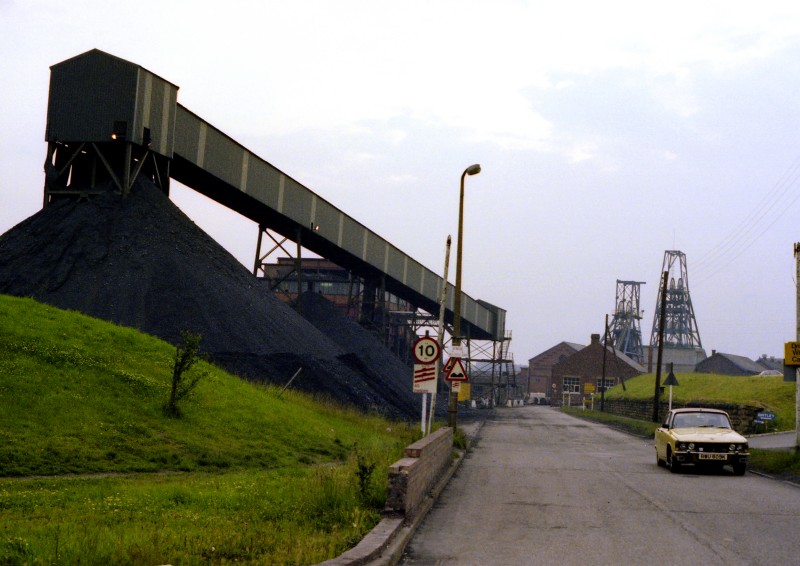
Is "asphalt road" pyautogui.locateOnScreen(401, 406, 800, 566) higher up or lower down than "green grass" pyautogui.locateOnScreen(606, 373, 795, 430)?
lower down

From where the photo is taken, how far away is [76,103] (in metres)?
39.4

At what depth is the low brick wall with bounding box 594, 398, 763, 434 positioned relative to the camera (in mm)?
39844

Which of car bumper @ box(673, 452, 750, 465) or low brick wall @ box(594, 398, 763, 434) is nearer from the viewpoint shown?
car bumper @ box(673, 452, 750, 465)

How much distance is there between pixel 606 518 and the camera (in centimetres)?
1249

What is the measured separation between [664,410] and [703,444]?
115 ft

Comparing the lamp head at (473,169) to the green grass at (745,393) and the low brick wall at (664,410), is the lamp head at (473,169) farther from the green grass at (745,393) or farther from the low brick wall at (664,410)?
the green grass at (745,393)

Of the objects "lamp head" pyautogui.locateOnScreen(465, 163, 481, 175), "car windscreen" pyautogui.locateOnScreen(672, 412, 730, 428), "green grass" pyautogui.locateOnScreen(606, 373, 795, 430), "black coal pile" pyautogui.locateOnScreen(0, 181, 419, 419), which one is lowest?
"car windscreen" pyautogui.locateOnScreen(672, 412, 730, 428)

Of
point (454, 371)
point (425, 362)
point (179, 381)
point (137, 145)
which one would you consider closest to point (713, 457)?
point (425, 362)

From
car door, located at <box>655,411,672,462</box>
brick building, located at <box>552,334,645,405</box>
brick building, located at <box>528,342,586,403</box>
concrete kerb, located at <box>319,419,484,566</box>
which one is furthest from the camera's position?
brick building, located at <box>528,342,586,403</box>

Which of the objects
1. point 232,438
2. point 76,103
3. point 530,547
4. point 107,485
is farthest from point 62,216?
point 530,547

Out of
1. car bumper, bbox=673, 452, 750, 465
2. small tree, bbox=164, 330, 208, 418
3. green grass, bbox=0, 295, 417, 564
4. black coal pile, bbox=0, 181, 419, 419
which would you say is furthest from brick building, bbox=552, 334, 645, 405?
small tree, bbox=164, 330, 208, 418

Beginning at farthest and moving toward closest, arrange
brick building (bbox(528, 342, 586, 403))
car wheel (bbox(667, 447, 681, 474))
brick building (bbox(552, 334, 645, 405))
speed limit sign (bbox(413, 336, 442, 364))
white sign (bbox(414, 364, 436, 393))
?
brick building (bbox(528, 342, 586, 403)) < brick building (bbox(552, 334, 645, 405)) < car wheel (bbox(667, 447, 681, 474)) < white sign (bbox(414, 364, 436, 393)) < speed limit sign (bbox(413, 336, 442, 364))

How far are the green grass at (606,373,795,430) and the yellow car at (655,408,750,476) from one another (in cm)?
1972

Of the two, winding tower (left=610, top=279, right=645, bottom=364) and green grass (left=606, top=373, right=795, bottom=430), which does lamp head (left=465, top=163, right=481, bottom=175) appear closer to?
green grass (left=606, top=373, right=795, bottom=430)
